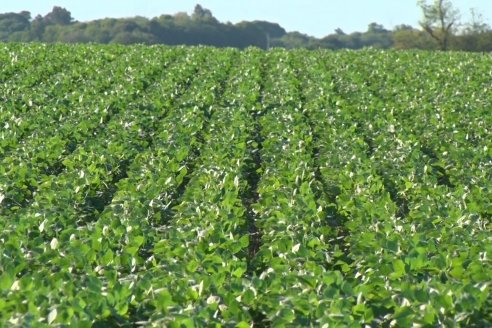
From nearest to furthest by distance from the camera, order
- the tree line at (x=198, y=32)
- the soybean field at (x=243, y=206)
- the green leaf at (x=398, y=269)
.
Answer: the soybean field at (x=243, y=206)
the green leaf at (x=398, y=269)
the tree line at (x=198, y=32)

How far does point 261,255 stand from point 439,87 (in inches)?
538

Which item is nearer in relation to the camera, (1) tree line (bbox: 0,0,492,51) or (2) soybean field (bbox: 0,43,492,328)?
(2) soybean field (bbox: 0,43,492,328)

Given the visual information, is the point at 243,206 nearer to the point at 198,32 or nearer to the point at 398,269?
the point at 398,269

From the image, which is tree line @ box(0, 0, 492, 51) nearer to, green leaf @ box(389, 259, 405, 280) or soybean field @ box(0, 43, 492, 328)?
soybean field @ box(0, 43, 492, 328)

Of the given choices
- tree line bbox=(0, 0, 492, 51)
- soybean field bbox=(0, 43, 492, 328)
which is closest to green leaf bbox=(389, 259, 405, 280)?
soybean field bbox=(0, 43, 492, 328)

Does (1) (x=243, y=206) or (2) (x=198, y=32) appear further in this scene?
(2) (x=198, y=32)

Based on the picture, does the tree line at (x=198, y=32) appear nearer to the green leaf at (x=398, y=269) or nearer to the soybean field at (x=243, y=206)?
the soybean field at (x=243, y=206)

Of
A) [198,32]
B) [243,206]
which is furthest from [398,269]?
[198,32]

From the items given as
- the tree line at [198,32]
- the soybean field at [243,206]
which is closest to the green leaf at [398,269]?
the soybean field at [243,206]

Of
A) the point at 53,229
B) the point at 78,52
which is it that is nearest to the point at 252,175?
the point at 53,229

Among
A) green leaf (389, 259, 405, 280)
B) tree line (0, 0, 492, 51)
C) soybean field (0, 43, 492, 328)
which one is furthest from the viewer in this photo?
tree line (0, 0, 492, 51)

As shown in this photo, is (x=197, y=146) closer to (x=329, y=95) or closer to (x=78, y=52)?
(x=329, y=95)

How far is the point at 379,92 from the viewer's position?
17.6 m

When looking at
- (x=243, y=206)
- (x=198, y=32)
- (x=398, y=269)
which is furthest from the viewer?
(x=198, y=32)
